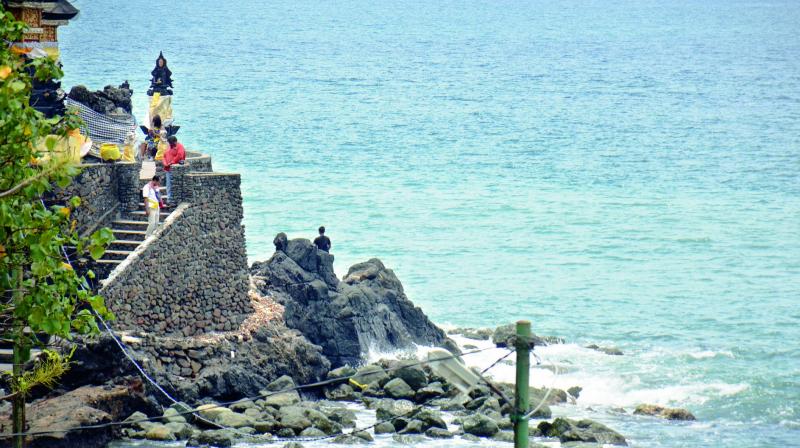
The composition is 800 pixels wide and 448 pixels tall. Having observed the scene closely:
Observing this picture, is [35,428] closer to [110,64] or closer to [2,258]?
[2,258]

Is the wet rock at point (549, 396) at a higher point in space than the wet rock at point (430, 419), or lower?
lower

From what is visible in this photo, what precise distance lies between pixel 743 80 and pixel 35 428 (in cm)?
11668

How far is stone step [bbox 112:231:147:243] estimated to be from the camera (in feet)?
110

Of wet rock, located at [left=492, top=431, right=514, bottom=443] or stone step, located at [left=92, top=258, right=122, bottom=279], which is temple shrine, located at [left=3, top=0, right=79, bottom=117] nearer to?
stone step, located at [left=92, top=258, right=122, bottom=279]

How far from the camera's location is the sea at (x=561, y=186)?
42281 millimetres

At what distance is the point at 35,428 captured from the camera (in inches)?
976

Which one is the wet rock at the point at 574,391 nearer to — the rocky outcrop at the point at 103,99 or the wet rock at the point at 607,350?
the wet rock at the point at 607,350

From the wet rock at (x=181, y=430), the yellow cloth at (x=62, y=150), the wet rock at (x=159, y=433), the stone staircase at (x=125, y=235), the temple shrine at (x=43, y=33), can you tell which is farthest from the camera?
the stone staircase at (x=125, y=235)

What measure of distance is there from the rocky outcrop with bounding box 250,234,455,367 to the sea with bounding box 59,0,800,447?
295 centimetres

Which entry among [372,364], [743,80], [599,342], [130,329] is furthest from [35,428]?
[743,80]

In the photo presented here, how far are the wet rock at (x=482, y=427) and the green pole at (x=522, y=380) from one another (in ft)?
47.7

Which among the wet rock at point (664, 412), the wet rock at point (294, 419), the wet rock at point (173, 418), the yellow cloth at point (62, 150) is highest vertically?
the yellow cloth at point (62, 150)

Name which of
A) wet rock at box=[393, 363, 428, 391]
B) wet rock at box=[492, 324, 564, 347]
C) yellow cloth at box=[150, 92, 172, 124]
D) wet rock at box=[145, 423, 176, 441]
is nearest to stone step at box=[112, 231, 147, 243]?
yellow cloth at box=[150, 92, 172, 124]


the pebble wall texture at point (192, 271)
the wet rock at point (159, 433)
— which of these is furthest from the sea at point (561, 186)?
the pebble wall texture at point (192, 271)
